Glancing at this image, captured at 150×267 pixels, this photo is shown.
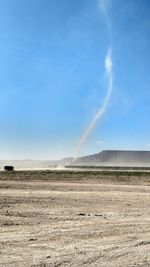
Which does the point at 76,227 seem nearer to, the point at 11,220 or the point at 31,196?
the point at 11,220

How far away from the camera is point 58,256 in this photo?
424 inches

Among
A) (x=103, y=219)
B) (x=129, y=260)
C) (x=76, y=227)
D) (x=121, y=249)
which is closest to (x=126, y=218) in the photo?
(x=103, y=219)

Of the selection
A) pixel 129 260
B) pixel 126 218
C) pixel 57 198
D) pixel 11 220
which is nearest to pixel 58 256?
pixel 129 260

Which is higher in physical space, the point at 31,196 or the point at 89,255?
the point at 31,196

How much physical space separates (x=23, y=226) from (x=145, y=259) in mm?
5376

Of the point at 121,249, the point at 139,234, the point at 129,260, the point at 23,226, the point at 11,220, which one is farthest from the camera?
the point at 11,220

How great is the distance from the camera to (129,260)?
10.6m

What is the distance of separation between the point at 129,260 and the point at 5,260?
2620 mm

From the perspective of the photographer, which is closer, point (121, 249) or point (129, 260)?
point (129, 260)

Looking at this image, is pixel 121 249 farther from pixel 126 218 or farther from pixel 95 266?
pixel 126 218

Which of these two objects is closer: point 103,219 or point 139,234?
point 139,234

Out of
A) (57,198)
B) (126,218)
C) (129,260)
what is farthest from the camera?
(57,198)

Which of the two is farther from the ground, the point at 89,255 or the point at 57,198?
the point at 57,198

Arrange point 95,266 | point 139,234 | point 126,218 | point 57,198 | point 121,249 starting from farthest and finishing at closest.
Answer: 1. point 57,198
2. point 126,218
3. point 139,234
4. point 121,249
5. point 95,266
